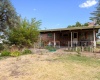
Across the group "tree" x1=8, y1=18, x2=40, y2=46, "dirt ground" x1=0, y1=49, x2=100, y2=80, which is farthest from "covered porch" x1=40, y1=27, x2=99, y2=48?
"dirt ground" x1=0, y1=49, x2=100, y2=80

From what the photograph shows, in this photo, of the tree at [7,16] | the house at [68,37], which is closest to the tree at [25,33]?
the tree at [7,16]

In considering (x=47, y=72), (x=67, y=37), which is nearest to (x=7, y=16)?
(x=47, y=72)

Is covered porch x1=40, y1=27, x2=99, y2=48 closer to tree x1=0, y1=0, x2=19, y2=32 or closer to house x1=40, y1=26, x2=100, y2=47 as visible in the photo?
house x1=40, y1=26, x2=100, y2=47

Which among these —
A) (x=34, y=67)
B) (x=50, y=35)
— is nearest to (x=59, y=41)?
(x=50, y=35)

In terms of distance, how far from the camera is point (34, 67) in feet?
28.5

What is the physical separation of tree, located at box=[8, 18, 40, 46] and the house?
16.6 feet

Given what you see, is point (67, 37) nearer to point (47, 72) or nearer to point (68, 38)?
point (68, 38)

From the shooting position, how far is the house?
2327cm

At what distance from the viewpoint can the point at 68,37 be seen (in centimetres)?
2638

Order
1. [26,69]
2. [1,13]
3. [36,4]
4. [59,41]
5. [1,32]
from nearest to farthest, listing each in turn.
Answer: [26,69] < [1,13] < [1,32] < [36,4] < [59,41]

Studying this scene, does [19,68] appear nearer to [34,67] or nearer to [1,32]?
[34,67]

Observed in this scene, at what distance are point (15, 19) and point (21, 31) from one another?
1976 millimetres

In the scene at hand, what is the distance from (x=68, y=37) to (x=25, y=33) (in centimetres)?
946

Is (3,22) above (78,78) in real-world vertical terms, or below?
above
